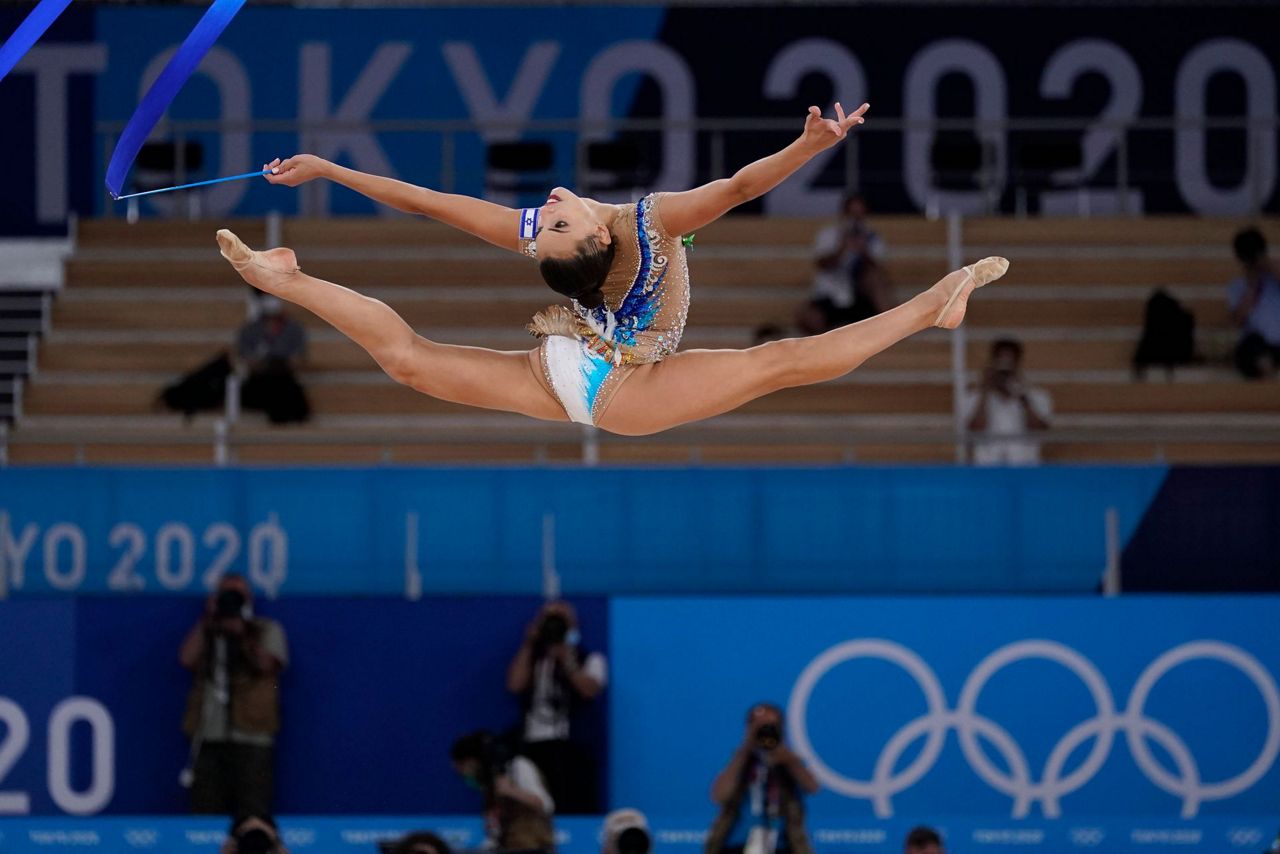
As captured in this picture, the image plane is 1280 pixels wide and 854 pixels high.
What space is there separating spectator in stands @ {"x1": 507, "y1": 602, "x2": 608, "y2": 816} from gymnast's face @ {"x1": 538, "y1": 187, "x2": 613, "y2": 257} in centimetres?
492

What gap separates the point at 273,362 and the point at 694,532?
11.2ft

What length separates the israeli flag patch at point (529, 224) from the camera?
17.5ft

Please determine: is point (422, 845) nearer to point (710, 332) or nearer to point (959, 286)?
point (959, 286)

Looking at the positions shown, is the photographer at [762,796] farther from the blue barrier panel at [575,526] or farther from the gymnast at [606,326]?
the gymnast at [606,326]

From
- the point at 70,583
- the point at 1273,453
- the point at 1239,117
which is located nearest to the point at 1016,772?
the point at 1273,453

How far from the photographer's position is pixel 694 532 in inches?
407

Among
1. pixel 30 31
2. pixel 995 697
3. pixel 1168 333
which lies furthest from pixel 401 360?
pixel 1168 333

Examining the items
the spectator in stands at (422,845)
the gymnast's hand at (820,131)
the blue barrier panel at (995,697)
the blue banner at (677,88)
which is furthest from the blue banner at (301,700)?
the blue banner at (677,88)

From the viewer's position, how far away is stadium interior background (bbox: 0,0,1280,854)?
10.3 metres

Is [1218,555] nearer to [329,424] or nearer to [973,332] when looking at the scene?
[973,332]

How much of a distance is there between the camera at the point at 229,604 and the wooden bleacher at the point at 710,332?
67.3 inches

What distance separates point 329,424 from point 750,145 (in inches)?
192

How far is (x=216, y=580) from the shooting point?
34.0ft

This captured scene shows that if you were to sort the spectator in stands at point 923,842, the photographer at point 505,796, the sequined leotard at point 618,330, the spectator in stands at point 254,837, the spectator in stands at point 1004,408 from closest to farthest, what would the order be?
the sequined leotard at point 618,330
the spectator in stands at point 254,837
the spectator in stands at point 923,842
the photographer at point 505,796
the spectator in stands at point 1004,408
